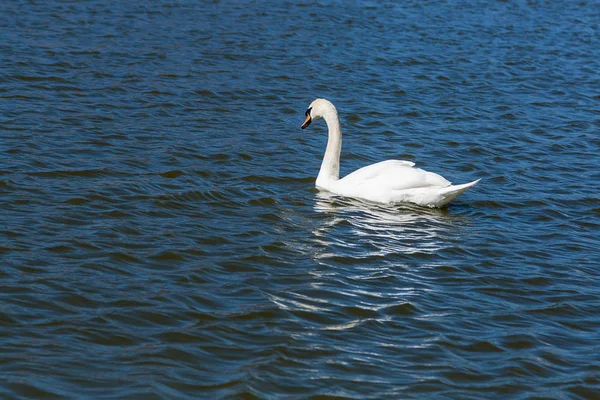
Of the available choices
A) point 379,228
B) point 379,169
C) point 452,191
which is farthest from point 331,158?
point 379,228

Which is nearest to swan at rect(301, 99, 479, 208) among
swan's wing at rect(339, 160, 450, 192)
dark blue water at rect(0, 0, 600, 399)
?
swan's wing at rect(339, 160, 450, 192)

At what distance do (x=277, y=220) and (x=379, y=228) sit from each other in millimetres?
1029

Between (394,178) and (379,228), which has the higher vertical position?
(394,178)

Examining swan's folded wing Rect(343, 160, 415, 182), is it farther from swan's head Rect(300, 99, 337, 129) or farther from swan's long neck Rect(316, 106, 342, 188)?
swan's head Rect(300, 99, 337, 129)

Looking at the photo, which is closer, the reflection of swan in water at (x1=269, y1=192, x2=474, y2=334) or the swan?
the reflection of swan in water at (x1=269, y1=192, x2=474, y2=334)

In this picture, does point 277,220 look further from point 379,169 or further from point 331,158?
point 331,158

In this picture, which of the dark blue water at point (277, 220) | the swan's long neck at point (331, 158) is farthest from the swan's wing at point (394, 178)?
the swan's long neck at point (331, 158)

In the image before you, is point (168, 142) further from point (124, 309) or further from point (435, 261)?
point (124, 309)

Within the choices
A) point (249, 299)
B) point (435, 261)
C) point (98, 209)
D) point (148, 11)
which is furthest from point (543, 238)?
point (148, 11)

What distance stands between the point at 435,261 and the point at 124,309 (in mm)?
3130

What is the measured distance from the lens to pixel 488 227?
1033 cm

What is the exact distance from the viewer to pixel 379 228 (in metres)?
10.0

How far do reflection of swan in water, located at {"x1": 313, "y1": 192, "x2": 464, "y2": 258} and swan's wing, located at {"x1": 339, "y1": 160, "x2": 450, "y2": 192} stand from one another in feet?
0.73

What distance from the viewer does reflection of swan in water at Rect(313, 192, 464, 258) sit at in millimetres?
9344
